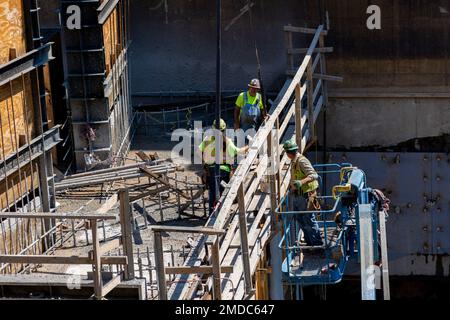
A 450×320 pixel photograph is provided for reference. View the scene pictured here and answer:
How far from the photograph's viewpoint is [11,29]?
60.7 feet

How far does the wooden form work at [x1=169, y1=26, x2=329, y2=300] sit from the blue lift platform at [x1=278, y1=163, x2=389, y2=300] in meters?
0.36

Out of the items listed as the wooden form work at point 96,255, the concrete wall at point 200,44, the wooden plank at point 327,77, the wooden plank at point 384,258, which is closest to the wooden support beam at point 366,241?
the wooden plank at point 384,258

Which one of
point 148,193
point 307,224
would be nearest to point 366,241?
point 307,224

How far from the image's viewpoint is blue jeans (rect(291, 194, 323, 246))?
18.5m

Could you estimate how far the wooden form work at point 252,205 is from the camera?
1606 cm

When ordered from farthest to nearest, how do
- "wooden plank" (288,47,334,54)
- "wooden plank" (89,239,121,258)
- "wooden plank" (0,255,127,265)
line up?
"wooden plank" (288,47,334,54) < "wooden plank" (89,239,121,258) < "wooden plank" (0,255,127,265)

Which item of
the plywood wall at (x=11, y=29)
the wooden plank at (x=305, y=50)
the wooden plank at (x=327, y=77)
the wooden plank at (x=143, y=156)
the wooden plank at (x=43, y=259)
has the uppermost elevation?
the plywood wall at (x=11, y=29)

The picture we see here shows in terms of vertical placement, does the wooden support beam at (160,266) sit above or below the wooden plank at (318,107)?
below

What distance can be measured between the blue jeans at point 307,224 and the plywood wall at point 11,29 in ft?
15.3

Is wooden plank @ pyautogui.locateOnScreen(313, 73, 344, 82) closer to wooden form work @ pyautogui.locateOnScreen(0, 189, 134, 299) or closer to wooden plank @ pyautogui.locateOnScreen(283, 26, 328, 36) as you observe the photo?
wooden plank @ pyautogui.locateOnScreen(283, 26, 328, 36)

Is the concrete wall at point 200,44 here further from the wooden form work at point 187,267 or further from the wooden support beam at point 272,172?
the wooden form work at point 187,267

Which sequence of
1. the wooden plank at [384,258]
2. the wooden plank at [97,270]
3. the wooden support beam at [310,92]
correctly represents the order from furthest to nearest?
the wooden support beam at [310,92] → the wooden plank at [384,258] → the wooden plank at [97,270]

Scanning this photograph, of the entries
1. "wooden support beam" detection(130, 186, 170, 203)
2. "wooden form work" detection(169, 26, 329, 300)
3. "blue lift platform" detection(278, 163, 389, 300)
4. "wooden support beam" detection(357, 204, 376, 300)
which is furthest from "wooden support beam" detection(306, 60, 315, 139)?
"wooden support beam" detection(357, 204, 376, 300)

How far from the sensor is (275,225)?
19.0m
